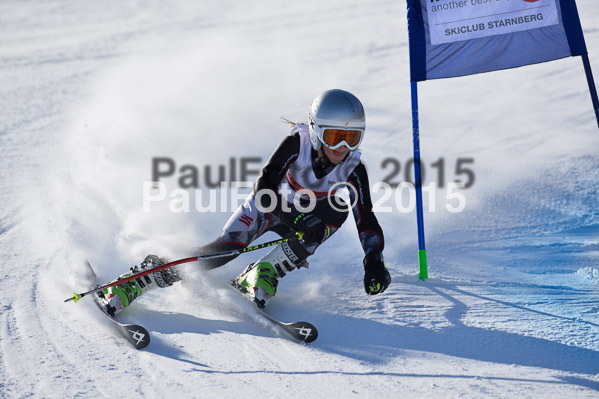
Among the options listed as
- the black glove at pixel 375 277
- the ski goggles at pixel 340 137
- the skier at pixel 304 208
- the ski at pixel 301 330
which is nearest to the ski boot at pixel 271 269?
the skier at pixel 304 208

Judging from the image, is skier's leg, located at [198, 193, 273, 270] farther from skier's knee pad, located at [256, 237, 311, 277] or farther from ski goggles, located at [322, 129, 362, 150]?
A: ski goggles, located at [322, 129, 362, 150]

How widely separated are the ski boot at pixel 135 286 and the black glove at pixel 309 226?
0.92 metres

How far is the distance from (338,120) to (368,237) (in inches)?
31.5

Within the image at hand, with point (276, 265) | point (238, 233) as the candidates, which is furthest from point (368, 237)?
point (238, 233)

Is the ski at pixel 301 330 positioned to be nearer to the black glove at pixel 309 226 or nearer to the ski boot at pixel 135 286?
the black glove at pixel 309 226

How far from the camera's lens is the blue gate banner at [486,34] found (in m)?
4.19

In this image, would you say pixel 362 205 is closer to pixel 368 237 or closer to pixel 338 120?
pixel 368 237

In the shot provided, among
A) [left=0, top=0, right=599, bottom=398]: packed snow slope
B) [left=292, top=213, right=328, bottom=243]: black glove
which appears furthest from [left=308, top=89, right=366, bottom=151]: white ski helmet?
[left=0, top=0, right=599, bottom=398]: packed snow slope

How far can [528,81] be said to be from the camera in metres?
11.0

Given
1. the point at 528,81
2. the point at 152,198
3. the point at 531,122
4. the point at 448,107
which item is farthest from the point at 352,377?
the point at 528,81

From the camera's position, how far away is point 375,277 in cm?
366

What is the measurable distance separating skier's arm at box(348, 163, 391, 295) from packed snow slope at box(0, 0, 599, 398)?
253mm

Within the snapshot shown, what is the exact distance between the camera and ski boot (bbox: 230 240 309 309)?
388 cm

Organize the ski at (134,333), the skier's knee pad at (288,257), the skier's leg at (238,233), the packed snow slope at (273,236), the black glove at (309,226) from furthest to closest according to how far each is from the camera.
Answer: the skier's leg at (238,233) → the skier's knee pad at (288,257) → the black glove at (309,226) → the ski at (134,333) → the packed snow slope at (273,236)
